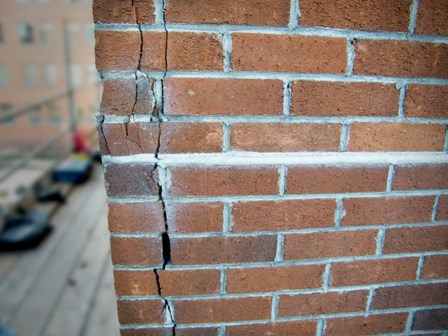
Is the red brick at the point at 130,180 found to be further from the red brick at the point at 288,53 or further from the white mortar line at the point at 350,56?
the white mortar line at the point at 350,56

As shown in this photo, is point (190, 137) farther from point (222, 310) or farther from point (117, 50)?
point (222, 310)

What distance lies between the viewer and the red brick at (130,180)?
0.92m

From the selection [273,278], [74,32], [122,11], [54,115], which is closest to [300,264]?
[273,278]

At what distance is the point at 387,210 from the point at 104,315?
171cm

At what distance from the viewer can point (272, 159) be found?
95 centimetres

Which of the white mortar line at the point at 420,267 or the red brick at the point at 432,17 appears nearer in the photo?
the red brick at the point at 432,17

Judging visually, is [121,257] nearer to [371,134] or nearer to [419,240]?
[371,134]

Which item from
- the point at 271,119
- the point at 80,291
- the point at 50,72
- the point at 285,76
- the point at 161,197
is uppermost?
the point at 285,76

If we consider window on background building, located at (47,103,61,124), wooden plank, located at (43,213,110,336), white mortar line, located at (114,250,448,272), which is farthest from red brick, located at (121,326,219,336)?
window on background building, located at (47,103,61,124)

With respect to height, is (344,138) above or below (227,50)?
below

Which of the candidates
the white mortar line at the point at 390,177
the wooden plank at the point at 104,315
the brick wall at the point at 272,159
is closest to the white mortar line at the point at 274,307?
the brick wall at the point at 272,159

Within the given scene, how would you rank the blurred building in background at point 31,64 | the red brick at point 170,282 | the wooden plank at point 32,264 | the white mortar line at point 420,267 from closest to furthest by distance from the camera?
the red brick at point 170,282 < the white mortar line at point 420,267 < the wooden plank at point 32,264 < the blurred building in background at point 31,64

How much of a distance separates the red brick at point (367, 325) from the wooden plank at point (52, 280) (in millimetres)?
1594

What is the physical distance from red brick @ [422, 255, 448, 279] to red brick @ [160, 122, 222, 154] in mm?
824
